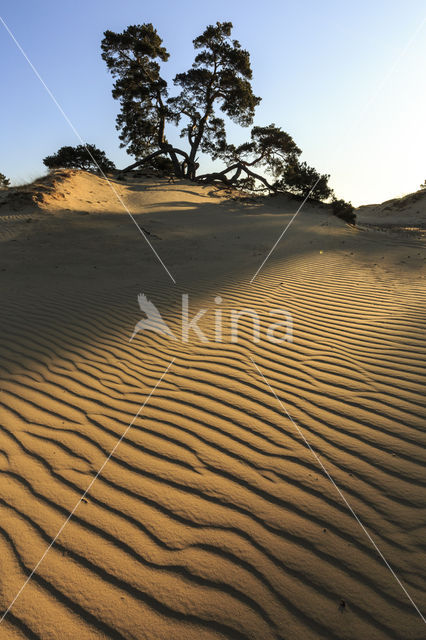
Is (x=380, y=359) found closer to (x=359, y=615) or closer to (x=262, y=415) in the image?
(x=262, y=415)

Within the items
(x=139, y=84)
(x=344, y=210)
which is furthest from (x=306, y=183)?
(x=139, y=84)

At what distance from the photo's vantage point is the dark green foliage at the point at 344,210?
15.3m

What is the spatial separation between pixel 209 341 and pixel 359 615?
2.89 meters

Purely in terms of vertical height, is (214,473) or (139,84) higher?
(139,84)

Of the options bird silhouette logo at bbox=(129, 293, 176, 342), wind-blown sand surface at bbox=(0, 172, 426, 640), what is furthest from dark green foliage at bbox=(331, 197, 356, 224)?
bird silhouette logo at bbox=(129, 293, 176, 342)

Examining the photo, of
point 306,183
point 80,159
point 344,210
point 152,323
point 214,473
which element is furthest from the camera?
point 80,159

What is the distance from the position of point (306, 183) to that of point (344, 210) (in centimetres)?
424

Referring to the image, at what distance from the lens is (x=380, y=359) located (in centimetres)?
334

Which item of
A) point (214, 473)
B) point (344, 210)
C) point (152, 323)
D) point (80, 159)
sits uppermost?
point (80, 159)

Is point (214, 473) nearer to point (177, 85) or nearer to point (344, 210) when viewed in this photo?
point (344, 210)

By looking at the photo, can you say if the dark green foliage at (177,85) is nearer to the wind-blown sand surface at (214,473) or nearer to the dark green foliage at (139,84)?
the dark green foliage at (139,84)

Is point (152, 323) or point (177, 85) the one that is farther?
point (177, 85)

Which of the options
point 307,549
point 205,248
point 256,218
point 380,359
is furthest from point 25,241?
point 307,549

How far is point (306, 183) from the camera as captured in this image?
1870 cm
